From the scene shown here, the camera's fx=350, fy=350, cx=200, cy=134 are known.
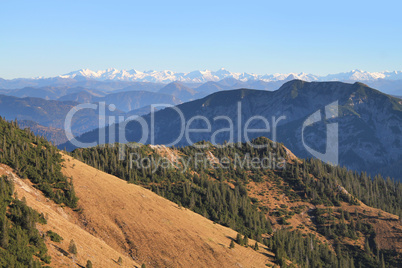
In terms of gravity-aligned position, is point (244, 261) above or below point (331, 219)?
above

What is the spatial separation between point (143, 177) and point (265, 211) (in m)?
69.5

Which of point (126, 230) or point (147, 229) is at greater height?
point (126, 230)

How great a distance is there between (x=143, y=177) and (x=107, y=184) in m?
62.1

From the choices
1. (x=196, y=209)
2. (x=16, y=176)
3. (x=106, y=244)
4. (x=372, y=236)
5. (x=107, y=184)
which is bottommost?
(x=372, y=236)

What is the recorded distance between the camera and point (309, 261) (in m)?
152

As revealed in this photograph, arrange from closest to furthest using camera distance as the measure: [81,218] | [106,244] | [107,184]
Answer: [106,244], [81,218], [107,184]

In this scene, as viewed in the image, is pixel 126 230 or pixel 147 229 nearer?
pixel 126 230

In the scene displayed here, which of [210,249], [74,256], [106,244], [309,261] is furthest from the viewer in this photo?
[309,261]

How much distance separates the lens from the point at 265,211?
630ft

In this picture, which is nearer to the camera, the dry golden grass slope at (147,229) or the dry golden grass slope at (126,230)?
the dry golden grass slope at (126,230)

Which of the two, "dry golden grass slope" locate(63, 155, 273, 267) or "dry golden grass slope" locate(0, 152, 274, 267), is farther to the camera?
"dry golden grass slope" locate(63, 155, 273, 267)

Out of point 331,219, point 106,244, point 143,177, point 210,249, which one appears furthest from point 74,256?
point 331,219

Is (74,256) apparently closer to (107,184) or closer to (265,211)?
(107,184)

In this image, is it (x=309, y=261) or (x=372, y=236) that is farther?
(x=372, y=236)
